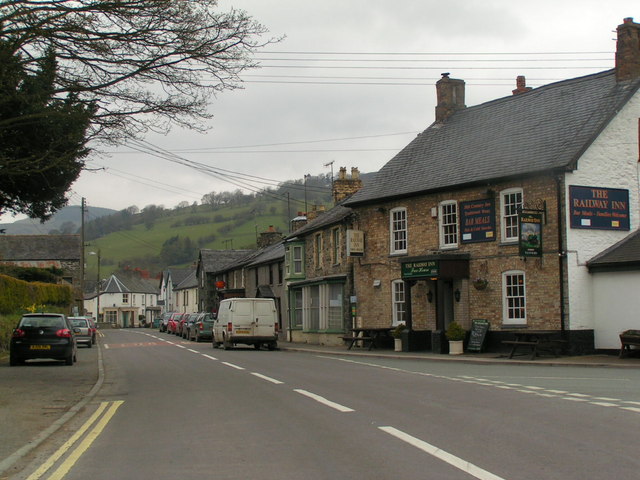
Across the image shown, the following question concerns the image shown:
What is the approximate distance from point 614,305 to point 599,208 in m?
3.33

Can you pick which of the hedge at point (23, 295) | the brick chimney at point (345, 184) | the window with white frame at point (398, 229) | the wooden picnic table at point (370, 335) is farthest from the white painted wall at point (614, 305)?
the hedge at point (23, 295)

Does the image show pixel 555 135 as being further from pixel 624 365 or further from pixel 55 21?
pixel 55 21

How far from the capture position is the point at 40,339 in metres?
22.2

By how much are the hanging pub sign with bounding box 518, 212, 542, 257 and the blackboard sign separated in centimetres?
341

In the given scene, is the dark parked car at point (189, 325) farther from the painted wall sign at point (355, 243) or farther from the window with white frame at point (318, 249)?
the painted wall sign at point (355, 243)

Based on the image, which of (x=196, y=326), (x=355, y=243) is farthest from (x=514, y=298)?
(x=196, y=326)

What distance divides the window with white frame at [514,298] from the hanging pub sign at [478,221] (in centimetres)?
161

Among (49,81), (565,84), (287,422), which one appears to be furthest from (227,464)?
(565,84)

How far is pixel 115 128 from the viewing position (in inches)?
628

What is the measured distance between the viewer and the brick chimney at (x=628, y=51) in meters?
25.7

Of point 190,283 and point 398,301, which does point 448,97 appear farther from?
point 190,283

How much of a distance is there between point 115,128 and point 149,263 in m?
127

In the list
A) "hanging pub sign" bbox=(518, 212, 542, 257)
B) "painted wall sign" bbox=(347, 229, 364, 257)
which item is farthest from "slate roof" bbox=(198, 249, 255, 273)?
"hanging pub sign" bbox=(518, 212, 542, 257)

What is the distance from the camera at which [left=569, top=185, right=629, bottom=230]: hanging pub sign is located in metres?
24.3
